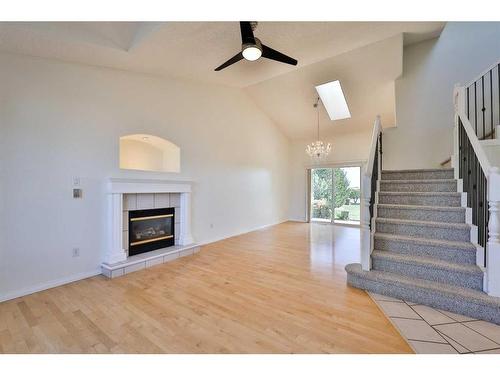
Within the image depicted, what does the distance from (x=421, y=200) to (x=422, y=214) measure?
288 mm

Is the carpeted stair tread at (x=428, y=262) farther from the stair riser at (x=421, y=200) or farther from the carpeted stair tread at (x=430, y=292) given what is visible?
the stair riser at (x=421, y=200)

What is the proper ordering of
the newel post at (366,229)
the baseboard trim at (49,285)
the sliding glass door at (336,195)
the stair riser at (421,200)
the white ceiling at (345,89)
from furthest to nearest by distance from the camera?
the sliding glass door at (336,195) < the white ceiling at (345,89) < the stair riser at (421,200) < the newel post at (366,229) < the baseboard trim at (49,285)

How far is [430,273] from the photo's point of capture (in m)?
2.64

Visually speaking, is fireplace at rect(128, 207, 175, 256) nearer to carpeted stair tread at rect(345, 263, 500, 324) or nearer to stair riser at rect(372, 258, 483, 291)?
carpeted stair tread at rect(345, 263, 500, 324)

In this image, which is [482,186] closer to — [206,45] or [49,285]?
[206,45]

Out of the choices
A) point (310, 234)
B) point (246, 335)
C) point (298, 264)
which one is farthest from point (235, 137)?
point (246, 335)

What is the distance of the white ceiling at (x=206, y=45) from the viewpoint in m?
2.61

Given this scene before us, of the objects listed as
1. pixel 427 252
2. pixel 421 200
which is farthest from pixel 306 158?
pixel 427 252

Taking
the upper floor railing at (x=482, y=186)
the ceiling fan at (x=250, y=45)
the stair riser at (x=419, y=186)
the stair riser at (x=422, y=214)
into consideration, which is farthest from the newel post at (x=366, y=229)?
the ceiling fan at (x=250, y=45)

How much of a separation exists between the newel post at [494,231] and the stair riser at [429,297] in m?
0.21

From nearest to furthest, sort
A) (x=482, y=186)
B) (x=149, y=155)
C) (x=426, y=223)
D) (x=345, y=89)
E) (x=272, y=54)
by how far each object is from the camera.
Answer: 1. (x=482, y=186)
2. (x=272, y=54)
3. (x=426, y=223)
4. (x=149, y=155)
5. (x=345, y=89)

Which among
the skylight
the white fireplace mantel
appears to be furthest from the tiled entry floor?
the skylight
